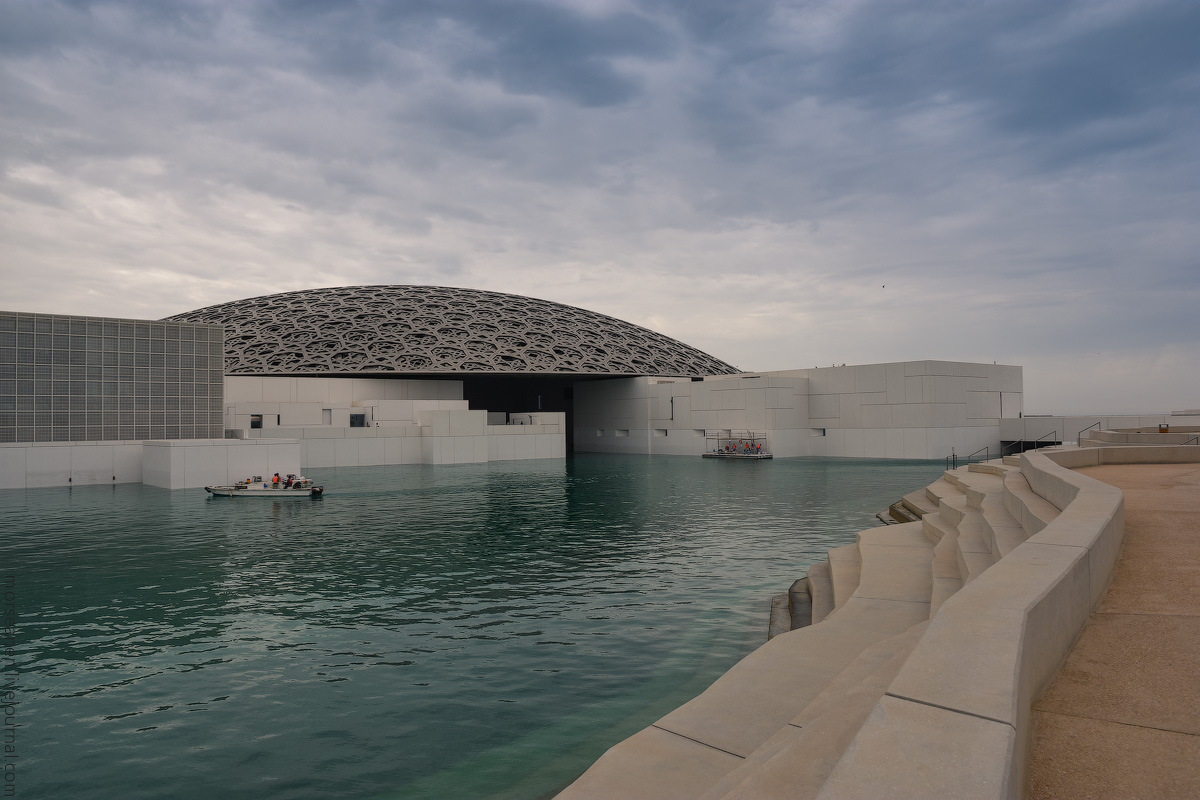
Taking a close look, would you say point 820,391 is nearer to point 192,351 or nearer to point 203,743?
point 192,351

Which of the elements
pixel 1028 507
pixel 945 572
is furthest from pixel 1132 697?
pixel 1028 507

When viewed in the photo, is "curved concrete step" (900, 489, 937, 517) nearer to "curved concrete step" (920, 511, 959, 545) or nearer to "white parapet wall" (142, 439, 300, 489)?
"curved concrete step" (920, 511, 959, 545)

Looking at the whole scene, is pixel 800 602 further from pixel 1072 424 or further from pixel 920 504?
pixel 1072 424

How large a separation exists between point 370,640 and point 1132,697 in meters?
8.85

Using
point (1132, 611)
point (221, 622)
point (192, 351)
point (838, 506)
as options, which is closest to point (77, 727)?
point (221, 622)

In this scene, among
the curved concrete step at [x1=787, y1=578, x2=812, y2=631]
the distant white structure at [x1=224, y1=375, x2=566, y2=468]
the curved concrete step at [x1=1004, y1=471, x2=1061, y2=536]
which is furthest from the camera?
the distant white structure at [x1=224, y1=375, x2=566, y2=468]

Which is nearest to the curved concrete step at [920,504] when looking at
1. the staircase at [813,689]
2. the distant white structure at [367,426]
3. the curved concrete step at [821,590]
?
the curved concrete step at [821,590]

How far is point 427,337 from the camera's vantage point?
62844mm

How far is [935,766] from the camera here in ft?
10.3

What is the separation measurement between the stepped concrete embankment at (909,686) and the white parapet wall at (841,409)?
40793 mm

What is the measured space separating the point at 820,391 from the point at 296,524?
137 feet

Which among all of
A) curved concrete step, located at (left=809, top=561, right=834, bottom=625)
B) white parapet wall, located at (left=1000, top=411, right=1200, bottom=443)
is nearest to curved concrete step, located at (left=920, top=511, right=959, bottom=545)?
curved concrete step, located at (left=809, top=561, right=834, bottom=625)

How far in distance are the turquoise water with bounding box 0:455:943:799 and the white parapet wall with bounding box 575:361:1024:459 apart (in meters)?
29.4

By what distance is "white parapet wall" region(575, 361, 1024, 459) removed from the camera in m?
49.6
